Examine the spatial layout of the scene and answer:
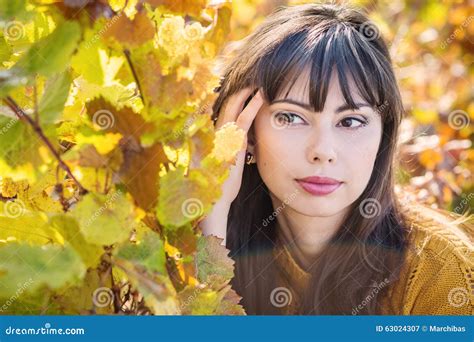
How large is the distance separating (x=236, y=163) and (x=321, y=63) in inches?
10.4

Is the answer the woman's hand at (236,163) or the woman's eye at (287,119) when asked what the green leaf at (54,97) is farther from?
the woman's eye at (287,119)

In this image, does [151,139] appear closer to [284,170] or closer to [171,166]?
[171,166]

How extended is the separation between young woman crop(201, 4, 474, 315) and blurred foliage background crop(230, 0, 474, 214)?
390 mm

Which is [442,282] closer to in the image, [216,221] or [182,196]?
[216,221]

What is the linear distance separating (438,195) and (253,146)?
0.83 metres

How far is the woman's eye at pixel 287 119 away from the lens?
141 centimetres

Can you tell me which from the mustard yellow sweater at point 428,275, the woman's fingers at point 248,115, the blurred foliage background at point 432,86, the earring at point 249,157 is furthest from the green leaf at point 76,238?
the blurred foliage background at point 432,86

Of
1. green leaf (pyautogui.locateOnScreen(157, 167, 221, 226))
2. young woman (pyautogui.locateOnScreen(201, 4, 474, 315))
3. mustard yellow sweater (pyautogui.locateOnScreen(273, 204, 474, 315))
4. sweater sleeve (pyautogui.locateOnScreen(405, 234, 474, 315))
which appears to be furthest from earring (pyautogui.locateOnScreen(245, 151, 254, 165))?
green leaf (pyautogui.locateOnScreen(157, 167, 221, 226))

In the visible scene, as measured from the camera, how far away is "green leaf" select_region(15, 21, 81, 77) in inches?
32.0

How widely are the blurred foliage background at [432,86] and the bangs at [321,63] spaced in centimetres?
63

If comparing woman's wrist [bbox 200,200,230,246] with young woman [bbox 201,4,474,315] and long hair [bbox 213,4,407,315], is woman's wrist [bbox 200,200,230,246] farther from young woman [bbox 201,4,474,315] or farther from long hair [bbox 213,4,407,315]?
long hair [bbox 213,4,407,315]

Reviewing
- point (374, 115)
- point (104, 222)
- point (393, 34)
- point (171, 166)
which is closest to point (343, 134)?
point (374, 115)

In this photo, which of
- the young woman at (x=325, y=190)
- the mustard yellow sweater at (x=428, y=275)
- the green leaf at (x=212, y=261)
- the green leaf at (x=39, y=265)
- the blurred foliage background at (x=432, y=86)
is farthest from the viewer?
the blurred foliage background at (x=432, y=86)

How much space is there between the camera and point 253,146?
1.50m
